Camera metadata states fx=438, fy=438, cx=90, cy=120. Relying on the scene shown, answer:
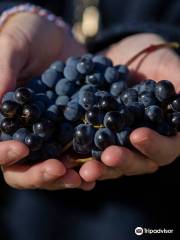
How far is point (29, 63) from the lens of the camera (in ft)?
4.45

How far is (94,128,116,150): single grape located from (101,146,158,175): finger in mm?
15

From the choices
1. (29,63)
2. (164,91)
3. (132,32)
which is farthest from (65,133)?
(132,32)

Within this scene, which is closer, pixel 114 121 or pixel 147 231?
pixel 114 121

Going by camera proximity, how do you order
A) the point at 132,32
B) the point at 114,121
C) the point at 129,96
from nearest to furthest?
the point at 114,121, the point at 129,96, the point at 132,32

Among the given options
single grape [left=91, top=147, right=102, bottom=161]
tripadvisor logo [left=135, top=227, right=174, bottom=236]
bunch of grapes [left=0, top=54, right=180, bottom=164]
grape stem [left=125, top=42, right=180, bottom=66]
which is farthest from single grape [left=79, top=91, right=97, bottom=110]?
tripadvisor logo [left=135, top=227, right=174, bottom=236]

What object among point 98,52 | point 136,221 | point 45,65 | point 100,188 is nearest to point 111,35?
point 98,52

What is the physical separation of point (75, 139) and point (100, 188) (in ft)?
1.31

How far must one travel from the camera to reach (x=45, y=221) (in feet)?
4.66

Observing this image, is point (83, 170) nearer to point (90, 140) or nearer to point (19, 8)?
point (90, 140)

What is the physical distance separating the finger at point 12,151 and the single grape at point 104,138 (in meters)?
0.16

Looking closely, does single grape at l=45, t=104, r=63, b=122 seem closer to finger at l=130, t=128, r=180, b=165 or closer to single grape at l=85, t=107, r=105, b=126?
single grape at l=85, t=107, r=105, b=126

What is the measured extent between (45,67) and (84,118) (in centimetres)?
41

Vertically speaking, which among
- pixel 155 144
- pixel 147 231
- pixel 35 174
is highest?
pixel 155 144

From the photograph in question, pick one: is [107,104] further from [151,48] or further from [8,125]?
[151,48]
